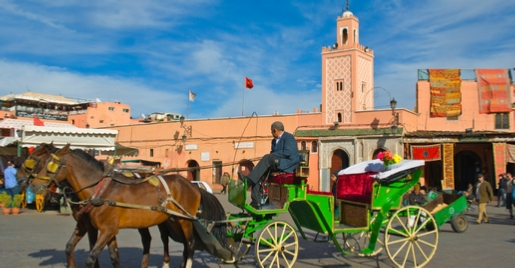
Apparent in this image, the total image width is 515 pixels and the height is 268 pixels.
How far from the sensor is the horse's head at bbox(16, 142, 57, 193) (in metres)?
5.65

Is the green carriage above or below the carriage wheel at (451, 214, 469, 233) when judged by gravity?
above

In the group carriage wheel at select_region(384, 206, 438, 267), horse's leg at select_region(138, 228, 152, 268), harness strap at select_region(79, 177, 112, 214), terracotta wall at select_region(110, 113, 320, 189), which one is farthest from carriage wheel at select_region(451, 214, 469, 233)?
terracotta wall at select_region(110, 113, 320, 189)

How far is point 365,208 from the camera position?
22.7 feet

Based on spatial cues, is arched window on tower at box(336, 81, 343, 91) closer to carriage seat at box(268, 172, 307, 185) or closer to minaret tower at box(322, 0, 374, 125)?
minaret tower at box(322, 0, 374, 125)

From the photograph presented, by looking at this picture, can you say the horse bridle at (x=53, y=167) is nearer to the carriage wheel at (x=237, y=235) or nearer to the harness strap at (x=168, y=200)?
the harness strap at (x=168, y=200)

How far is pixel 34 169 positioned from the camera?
18.5ft

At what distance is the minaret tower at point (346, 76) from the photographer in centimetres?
2659

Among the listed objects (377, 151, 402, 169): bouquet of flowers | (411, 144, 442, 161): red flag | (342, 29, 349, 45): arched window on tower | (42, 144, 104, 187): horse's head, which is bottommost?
(42, 144, 104, 187): horse's head

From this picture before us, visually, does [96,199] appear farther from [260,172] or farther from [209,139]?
[209,139]

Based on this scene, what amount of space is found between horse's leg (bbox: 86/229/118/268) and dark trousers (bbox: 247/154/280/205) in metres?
1.94

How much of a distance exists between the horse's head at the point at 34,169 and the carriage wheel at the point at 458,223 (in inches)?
380

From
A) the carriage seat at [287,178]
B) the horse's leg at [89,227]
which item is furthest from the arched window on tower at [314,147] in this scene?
the horse's leg at [89,227]

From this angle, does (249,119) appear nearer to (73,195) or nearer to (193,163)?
(193,163)

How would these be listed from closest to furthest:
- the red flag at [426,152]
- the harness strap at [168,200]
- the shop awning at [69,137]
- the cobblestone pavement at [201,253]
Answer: the harness strap at [168,200], the cobblestone pavement at [201,253], the shop awning at [69,137], the red flag at [426,152]
